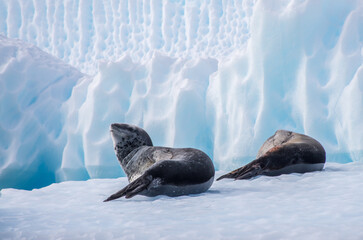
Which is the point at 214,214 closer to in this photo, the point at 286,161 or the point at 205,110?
the point at 286,161

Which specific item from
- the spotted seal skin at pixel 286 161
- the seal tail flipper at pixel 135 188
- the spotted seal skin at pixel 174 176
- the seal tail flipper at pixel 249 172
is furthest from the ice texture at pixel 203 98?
the seal tail flipper at pixel 135 188

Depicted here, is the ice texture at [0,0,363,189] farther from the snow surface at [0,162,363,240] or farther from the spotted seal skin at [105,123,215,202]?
the spotted seal skin at [105,123,215,202]

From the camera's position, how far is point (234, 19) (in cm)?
1185

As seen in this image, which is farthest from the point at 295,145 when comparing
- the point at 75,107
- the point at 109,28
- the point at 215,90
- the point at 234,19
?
the point at 109,28

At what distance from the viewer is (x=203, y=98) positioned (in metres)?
6.70

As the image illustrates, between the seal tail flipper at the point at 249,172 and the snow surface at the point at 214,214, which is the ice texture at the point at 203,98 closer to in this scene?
the seal tail flipper at the point at 249,172

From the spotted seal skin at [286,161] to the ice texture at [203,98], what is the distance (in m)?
1.58

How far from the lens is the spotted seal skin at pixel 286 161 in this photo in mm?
3568

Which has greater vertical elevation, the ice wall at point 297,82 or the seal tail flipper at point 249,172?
the ice wall at point 297,82

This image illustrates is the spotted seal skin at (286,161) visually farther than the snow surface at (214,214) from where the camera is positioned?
Yes

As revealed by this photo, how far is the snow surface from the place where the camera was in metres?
1.51

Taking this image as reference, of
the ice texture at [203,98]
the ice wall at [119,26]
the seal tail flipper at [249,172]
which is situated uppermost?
the ice wall at [119,26]

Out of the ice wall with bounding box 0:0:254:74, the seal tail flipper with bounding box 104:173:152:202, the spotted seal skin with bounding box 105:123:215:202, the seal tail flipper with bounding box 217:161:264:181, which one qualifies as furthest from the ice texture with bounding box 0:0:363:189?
the ice wall with bounding box 0:0:254:74

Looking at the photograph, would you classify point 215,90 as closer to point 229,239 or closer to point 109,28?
point 229,239
